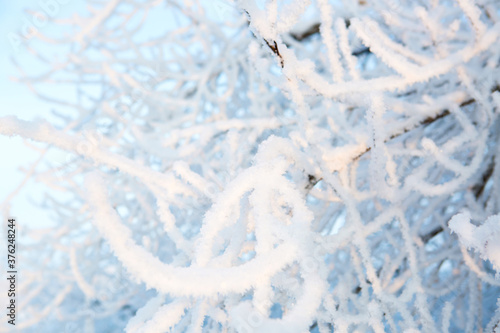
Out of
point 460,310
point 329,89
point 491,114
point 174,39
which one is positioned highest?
point 174,39

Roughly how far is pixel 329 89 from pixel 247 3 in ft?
0.95

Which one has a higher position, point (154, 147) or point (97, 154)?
point (154, 147)

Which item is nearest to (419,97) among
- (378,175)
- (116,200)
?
(378,175)

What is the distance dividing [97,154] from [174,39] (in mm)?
2047

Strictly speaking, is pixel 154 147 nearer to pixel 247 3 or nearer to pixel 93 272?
pixel 247 3

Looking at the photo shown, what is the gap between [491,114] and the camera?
1.13 m

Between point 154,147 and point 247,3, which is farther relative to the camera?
point 154,147

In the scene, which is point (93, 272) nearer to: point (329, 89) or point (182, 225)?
point (182, 225)

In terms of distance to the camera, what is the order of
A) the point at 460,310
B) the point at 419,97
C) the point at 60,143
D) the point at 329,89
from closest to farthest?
1. the point at 60,143
2. the point at 329,89
3. the point at 419,97
4. the point at 460,310

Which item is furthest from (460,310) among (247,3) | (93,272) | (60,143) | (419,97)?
(93,272)

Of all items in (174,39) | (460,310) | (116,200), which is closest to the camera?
(460,310)

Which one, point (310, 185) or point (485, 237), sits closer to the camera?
point (485, 237)

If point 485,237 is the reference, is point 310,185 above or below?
above

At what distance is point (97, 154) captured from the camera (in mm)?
656
